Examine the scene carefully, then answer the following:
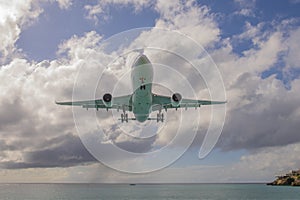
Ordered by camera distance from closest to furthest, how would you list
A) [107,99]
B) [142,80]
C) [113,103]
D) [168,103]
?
[142,80]
[107,99]
[168,103]
[113,103]

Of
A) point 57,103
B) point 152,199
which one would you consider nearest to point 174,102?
point 57,103

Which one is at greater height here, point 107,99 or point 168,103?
Result: point 107,99

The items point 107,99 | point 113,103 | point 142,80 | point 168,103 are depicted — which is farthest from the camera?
point 113,103

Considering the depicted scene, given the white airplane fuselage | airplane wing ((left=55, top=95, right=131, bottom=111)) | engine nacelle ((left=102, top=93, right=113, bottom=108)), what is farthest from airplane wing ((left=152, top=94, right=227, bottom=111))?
engine nacelle ((left=102, top=93, right=113, bottom=108))

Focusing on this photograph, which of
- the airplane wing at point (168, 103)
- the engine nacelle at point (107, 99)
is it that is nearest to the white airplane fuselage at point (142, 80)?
the engine nacelle at point (107, 99)

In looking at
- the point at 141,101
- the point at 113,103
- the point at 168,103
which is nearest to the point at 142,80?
the point at 141,101

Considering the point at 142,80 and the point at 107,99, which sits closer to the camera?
the point at 142,80

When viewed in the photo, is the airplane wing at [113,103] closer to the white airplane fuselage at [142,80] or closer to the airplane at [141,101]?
the airplane at [141,101]

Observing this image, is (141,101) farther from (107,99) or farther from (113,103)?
(113,103)

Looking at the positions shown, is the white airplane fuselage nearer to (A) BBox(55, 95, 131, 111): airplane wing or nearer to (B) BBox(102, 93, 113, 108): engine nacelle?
(B) BBox(102, 93, 113, 108): engine nacelle

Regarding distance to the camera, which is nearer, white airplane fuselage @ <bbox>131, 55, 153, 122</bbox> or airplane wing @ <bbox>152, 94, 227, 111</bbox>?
white airplane fuselage @ <bbox>131, 55, 153, 122</bbox>

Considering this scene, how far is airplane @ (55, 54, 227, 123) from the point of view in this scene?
5172cm

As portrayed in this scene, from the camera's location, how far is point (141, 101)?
54.3m

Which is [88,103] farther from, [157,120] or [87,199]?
[87,199]
